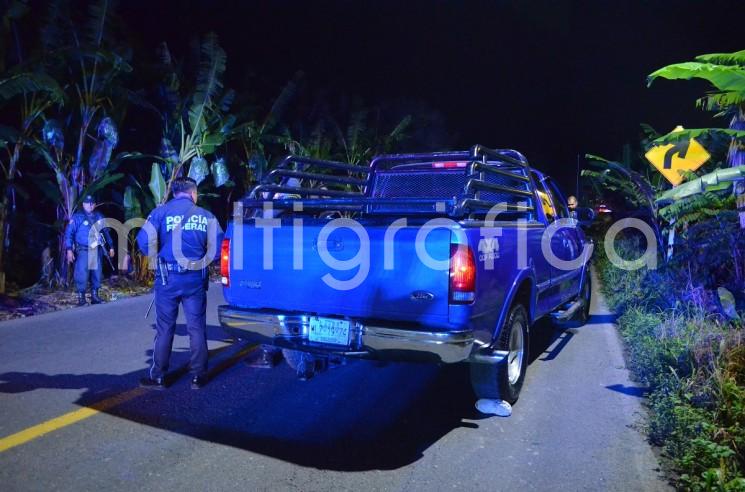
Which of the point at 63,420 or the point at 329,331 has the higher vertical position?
the point at 329,331

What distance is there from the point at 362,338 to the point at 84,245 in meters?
7.15

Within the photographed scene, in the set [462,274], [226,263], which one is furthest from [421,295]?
[226,263]

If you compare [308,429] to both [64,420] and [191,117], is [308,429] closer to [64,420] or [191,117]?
[64,420]

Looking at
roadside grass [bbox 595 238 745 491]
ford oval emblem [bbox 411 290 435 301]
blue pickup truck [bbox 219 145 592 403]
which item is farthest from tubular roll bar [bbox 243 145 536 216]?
roadside grass [bbox 595 238 745 491]

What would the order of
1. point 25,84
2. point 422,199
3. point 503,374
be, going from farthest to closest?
point 25,84
point 422,199
point 503,374

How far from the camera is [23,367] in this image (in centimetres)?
586

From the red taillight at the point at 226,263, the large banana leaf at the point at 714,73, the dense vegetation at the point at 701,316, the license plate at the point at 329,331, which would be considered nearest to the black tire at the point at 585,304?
the dense vegetation at the point at 701,316

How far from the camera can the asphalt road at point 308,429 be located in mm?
3668

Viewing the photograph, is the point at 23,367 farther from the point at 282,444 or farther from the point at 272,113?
the point at 272,113

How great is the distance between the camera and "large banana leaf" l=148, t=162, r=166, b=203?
1160 cm

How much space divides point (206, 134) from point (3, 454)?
9215 mm

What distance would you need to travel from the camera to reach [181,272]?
513 cm

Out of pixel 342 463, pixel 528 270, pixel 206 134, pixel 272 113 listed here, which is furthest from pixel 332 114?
pixel 342 463

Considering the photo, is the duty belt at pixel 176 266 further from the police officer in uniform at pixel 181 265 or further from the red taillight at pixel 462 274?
the red taillight at pixel 462 274
